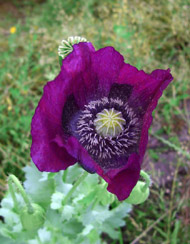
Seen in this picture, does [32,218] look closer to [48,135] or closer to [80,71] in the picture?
[48,135]

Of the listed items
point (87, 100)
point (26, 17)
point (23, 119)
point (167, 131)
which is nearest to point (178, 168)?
point (167, 131)

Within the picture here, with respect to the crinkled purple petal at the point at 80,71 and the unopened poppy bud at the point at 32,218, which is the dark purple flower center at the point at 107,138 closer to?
the crinkled purple petal at the point at 80,71

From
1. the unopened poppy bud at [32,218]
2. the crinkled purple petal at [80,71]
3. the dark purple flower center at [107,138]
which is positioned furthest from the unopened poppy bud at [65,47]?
the unopened poppy bud at [32,218]

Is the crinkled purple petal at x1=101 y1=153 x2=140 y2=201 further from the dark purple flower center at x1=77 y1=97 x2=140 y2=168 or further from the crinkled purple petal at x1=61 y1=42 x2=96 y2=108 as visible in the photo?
the crinkled purple petal at x1=61 y1=42 x2=96 y2=108

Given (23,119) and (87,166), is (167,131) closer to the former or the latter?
(23,119)

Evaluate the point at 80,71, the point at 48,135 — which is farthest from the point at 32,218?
the point at 80,71

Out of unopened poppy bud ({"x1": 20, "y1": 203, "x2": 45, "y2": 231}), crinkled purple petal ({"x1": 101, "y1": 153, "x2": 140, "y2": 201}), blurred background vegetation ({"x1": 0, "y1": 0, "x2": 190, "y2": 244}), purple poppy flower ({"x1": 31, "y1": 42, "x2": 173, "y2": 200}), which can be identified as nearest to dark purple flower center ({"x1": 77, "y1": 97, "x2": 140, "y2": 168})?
purple poppy flower ({"x1": 31, "y1": 42, "x2": 173, "y2": 200})
